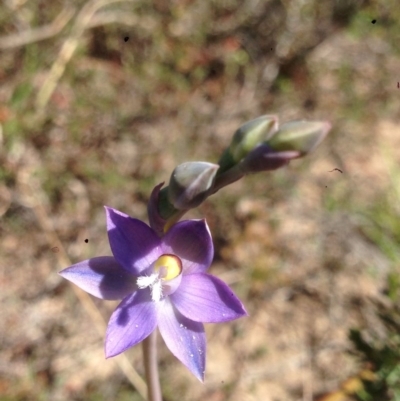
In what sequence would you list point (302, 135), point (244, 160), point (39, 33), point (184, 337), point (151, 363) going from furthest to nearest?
point (39, 33), point (151, 363), point (184, 337), point (244, 160), point (302, 135)

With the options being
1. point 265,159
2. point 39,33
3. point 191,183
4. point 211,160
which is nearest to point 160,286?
point 191,183

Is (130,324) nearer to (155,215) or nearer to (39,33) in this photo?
(155,215)

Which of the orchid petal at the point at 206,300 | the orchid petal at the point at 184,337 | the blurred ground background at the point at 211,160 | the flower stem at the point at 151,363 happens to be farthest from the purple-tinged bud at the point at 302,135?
the blurred ground background at the point at 211,160

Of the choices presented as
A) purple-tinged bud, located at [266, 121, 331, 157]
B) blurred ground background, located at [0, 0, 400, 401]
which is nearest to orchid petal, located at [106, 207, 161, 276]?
purple-tinged bud, located at [266, 121, 331, 157]

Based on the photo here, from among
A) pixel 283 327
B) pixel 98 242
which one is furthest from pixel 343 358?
pixel 98 242

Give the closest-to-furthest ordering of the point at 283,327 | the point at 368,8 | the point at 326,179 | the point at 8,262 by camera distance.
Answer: the point at 8,262, the point at 283,327, the point at 326,179, the point at 368,8

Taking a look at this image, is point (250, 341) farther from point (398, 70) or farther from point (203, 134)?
point (398, 70)
